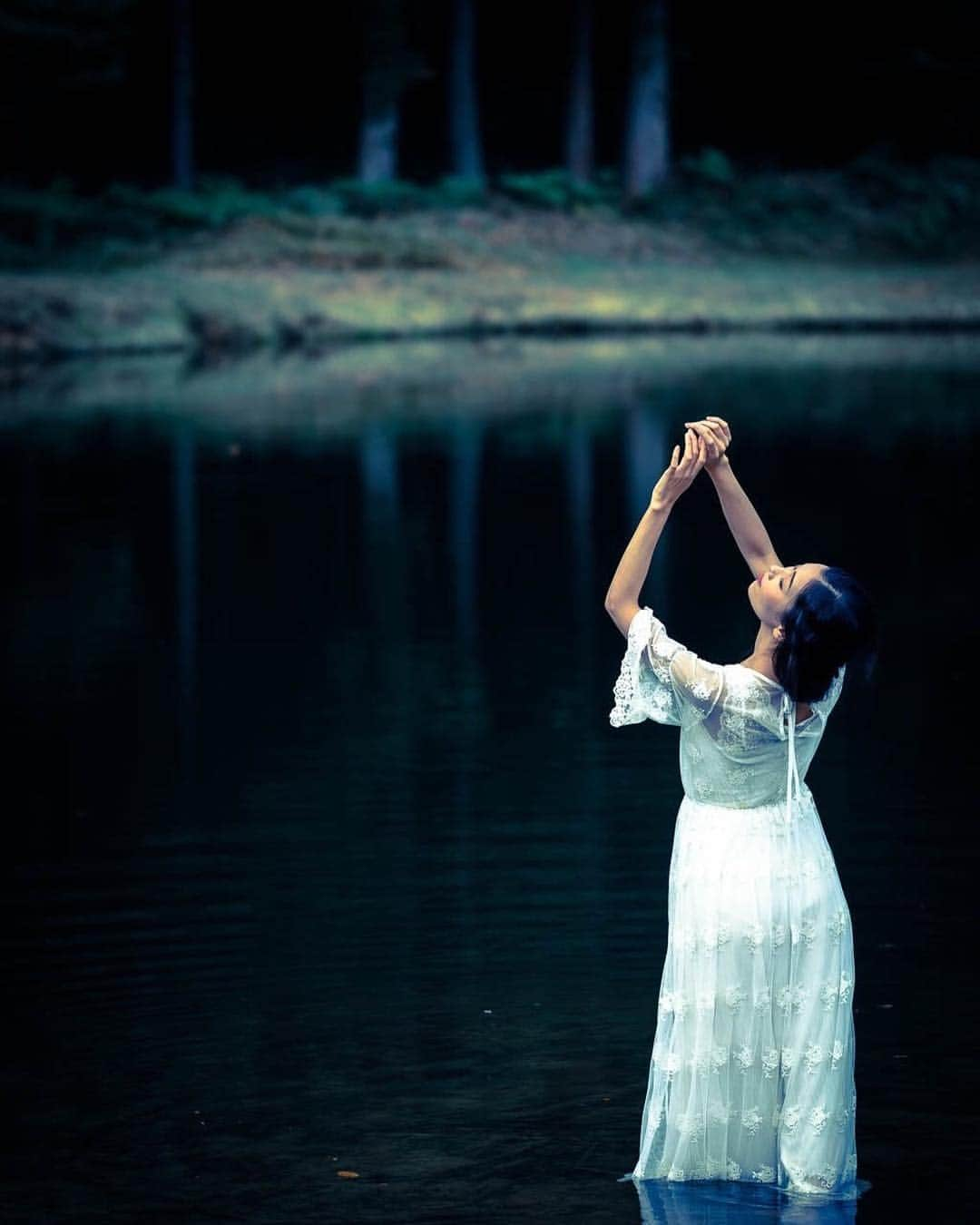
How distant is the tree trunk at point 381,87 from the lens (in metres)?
44.8

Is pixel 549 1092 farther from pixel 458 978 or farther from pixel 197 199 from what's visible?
pixel 197 199

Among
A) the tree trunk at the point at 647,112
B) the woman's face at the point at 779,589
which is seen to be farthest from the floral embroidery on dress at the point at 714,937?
the tree trunk at the point at 647,112

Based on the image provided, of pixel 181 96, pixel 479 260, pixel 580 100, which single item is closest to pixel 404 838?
pixel 479 260

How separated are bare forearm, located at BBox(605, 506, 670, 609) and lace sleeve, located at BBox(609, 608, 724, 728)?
0.18ft

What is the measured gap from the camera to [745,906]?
501cm

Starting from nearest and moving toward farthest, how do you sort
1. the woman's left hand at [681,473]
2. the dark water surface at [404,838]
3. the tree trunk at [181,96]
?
the woman's left hand at [681,473]
the dark water surface at [404,838]
the tree trunk at [181,96]

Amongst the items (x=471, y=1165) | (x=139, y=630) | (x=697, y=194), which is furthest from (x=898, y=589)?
(x=697, y=194)

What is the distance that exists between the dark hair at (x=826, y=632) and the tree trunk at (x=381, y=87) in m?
41.2

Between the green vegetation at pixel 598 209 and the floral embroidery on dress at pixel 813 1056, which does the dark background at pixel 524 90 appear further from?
the floral embroidery on dress at pixel 813 1056

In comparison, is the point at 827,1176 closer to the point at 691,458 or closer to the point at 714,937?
the point at 714,937

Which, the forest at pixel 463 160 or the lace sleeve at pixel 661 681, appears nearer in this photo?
the lace sleeve at pixel 661 681

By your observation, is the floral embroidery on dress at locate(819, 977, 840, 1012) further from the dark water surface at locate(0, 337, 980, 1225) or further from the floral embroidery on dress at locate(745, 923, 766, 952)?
the dark water surface at locate(0, 337, 980, 1225)

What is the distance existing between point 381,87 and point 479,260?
20.6ft

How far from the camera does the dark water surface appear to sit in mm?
5656
